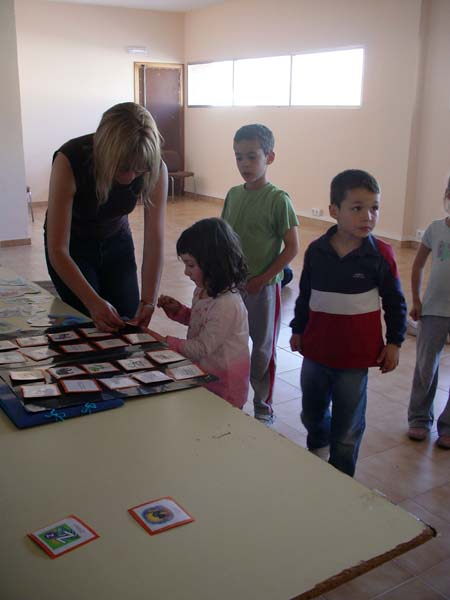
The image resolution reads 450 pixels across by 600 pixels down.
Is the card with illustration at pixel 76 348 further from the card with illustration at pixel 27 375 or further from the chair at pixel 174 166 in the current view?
the chair at pixel 174 166

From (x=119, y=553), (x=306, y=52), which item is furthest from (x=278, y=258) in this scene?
(x=306, y=52)

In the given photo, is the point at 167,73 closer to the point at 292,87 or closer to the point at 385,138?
the point at 292,87

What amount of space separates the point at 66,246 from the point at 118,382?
0.62 m

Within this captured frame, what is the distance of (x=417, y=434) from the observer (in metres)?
2.61

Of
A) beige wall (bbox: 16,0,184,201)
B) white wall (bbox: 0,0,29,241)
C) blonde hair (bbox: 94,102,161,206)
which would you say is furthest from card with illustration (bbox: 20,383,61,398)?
beige wall (bbox: 16,0,184,201)

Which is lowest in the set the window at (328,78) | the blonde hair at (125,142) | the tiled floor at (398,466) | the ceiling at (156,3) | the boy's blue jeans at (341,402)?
the tiled floor at (398,466)

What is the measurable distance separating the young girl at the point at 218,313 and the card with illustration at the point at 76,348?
8.9 inches

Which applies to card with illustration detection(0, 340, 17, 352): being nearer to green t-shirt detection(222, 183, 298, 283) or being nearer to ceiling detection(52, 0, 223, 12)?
green t-shirt detection(222, 183, 298, 283)

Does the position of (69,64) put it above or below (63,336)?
above

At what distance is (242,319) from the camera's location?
1.74 meters

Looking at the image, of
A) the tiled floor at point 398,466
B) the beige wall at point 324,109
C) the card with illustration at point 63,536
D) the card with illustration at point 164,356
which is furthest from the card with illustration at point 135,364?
the beige wall at point 324,109

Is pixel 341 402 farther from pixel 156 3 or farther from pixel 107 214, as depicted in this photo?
pixel 156 3

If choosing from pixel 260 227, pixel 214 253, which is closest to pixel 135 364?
pixel 214 253

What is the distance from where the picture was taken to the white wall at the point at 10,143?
5.94 m
